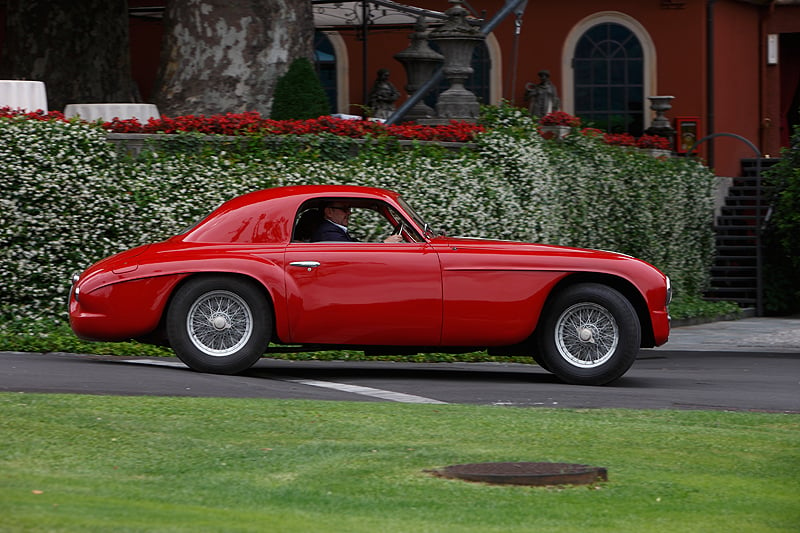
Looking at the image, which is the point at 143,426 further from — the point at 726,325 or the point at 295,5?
the point at 726,325

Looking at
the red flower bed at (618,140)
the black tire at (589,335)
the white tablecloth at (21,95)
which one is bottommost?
the black tire at (589,335)

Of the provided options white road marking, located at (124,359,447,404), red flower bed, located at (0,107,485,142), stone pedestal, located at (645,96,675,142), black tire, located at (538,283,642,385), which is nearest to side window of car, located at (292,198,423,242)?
white road marking, located at (124,359,447,404)

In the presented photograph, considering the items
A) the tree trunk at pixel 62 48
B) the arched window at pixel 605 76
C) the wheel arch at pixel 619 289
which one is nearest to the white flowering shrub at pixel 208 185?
the wheel arch at pixel 619 289

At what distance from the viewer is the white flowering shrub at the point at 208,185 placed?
1400 centimetres

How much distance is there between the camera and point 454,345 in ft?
36.5

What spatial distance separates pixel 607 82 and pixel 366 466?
2119 centimetres

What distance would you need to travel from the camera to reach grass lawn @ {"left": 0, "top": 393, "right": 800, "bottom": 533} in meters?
5.91

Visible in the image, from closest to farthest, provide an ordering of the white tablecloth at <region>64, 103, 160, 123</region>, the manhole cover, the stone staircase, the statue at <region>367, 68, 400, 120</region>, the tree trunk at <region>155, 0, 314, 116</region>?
the manhole cover → the white tablecloth at <region>64, 103, 160, 123</region> → the tree trunk at <region>155, 0, 314, 116</region> → the stone staircase → the statue at <region>367, 68, 400, 120</region>

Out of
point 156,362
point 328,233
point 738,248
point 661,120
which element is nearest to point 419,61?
point 661,120

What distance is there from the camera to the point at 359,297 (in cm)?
1095

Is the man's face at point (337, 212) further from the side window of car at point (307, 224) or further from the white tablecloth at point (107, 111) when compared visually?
the white tablecloth at point (107, 111)

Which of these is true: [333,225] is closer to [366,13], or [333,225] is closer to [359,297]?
[359,297]

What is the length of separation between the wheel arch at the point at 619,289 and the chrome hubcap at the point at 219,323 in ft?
7.80

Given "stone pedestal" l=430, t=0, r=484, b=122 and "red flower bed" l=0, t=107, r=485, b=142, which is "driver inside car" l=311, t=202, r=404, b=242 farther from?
"stone pedestal" l=430, t=0, r=484, b=122
